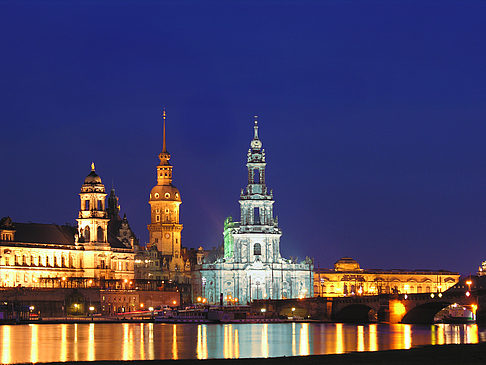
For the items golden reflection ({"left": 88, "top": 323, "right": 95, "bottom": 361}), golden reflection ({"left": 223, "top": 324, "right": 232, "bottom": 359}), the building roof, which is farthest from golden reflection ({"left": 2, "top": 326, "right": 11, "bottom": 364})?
the building roof

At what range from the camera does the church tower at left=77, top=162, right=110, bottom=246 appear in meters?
185

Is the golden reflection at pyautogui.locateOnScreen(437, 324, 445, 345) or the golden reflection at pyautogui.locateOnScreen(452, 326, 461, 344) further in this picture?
the golden reflection at pyautogui.locateOnScreen(452, 326, 461, 344)

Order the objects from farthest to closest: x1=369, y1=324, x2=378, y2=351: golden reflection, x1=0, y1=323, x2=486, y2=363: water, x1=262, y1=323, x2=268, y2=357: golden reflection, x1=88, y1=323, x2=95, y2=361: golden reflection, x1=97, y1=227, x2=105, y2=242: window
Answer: x1=97, y1=227, x2=105, y2=242: window, x1=369, y1=324, x2=378, y2=351: golden reflection, x1=262, y1=323, x2=268, y2=357: golden reflection, x1=0, y1=323, x2=486, y2=363: water, x1=88, y1=323, x2=95, y2=361: golden reflection

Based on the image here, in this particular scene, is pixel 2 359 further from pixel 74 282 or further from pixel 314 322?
pixel 74 282

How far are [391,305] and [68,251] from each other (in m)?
62.2

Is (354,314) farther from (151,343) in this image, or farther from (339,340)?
(151,343)

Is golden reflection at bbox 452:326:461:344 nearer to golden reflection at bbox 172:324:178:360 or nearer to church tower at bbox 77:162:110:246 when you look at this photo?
golden reflection at bbox 172:324:178:360

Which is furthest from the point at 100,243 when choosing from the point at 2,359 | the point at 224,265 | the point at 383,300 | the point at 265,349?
the point at 2,359

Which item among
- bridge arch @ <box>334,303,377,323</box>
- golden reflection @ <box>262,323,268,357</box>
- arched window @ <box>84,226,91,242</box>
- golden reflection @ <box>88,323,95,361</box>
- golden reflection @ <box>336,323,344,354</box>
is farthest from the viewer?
arched window @ <box>84,226,91,242</box>

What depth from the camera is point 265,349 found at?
331ft

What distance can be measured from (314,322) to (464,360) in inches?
3178

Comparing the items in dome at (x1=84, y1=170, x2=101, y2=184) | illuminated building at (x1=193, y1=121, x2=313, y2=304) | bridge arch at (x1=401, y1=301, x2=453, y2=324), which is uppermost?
dome at (x1=84, y1=170, x2=101, y2=184)

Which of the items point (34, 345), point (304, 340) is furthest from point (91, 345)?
point (304, 340)

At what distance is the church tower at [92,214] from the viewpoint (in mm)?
184625
